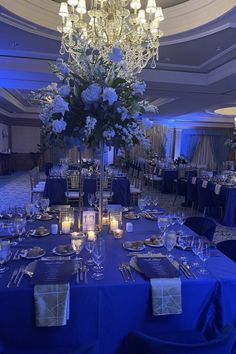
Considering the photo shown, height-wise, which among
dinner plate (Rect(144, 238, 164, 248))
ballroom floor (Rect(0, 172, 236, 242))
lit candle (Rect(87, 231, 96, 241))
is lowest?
ballroom floor (Rect(0, 172, 236, 242))

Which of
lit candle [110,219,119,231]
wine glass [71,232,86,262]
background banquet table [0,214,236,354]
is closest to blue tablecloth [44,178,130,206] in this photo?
lit candle [110,219,119,231]

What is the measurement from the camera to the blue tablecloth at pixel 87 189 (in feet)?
20.7

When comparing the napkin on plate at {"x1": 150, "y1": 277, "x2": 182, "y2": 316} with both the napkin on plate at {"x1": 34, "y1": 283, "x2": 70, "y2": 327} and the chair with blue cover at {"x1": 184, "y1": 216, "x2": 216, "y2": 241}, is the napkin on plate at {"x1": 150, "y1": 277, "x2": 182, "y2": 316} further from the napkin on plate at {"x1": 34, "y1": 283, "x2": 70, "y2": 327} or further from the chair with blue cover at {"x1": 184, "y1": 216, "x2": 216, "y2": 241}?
the chair with blue cover at {"x1": 184, "y1": 216, "x2": 216, "y2": 241}

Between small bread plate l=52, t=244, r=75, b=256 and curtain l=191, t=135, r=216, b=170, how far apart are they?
14949mm

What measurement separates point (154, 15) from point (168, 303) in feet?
10.3

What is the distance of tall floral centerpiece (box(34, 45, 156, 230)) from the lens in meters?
2.02

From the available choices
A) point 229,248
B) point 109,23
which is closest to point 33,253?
point 229,248

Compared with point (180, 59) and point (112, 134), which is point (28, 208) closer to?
point (112, 134)

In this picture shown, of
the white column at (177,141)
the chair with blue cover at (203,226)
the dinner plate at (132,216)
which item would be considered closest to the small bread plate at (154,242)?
the dinner plate at (132,216)

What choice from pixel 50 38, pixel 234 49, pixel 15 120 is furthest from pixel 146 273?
pixel 15 120

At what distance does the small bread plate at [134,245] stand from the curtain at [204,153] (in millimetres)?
14660

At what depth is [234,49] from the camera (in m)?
4.12

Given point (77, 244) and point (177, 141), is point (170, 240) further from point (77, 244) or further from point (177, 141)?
point (177, 141)

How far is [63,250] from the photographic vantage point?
2.01m
